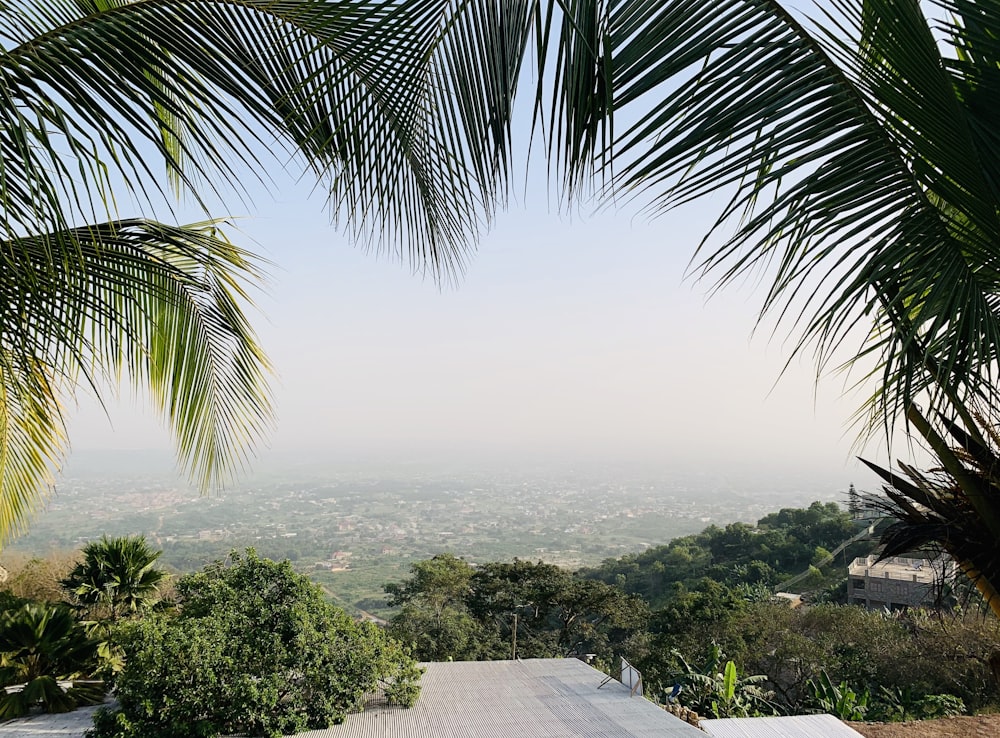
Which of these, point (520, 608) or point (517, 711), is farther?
point (520, 608)

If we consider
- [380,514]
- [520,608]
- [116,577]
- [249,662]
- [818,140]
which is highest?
[818,140]

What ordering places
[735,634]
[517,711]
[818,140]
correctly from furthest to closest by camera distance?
[735,634]
[517,711]
[818,140]

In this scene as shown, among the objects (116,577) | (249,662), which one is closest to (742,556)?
(116,577)

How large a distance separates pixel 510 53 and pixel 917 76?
555mm

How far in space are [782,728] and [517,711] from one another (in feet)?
9.19

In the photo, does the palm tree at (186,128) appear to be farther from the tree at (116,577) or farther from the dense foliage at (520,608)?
the dense foliage at (520,608)

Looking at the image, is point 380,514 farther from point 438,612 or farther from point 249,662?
point 249,662

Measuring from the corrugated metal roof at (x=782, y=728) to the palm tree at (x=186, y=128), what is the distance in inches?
267

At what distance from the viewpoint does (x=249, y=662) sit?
6176 mm

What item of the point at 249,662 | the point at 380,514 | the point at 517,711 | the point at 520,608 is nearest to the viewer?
the point at 249,662

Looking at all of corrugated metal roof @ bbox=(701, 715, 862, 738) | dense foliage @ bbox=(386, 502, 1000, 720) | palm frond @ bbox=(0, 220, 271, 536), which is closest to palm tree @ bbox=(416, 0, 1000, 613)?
palm frond @ bbox=(0, 220, 271, 536)

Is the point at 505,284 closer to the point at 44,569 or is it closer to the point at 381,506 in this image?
the point at 381,506

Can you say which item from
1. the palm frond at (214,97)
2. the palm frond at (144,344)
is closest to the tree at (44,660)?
the palm frond at (144,344)

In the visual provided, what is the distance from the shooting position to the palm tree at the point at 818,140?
2.88ft
